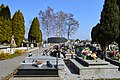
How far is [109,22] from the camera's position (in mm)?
21906

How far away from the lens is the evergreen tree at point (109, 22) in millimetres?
21594

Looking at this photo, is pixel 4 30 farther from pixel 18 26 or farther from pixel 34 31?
pixel 34 31

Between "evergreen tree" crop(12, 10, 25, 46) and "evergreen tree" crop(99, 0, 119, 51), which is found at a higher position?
"evergreen tree" crop(12, 10, 25, 46)

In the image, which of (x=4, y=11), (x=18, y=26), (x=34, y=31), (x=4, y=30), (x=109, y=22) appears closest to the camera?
(x=109, y=22)

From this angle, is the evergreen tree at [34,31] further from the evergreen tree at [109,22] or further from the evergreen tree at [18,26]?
the evergreen tree at [109,22]

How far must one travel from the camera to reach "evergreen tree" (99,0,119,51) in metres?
21.6

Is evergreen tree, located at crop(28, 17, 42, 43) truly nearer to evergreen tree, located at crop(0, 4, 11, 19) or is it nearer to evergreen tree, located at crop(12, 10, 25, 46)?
evergreen tree, located at crop(12, 10, 25, 46)

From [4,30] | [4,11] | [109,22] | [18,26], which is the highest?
[4,11]

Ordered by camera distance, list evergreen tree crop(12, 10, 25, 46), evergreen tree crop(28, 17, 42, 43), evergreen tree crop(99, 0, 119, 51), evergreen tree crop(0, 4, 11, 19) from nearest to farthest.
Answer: evergreen tree crop(99, 0, 119, 51) < evergreen tree crop(0, 4, 11, 19) < evergreen tree crop(12, 10, 25, 46) < evergreen tree crop(28, 17, 42, 43)

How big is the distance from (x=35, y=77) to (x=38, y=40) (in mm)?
62151

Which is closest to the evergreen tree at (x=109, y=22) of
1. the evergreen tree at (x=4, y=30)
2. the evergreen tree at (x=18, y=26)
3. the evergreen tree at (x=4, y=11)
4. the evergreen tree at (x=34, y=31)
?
the evergreen tree at (x=4, y=30)

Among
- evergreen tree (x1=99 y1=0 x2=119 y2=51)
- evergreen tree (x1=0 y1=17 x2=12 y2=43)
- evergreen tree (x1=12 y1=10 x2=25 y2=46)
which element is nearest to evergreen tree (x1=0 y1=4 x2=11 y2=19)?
evergreen tree (x1=0 y1=17 x2=12 y2=43)

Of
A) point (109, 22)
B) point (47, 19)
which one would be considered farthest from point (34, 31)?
point (109, 22)

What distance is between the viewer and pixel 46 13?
5484cm
